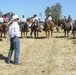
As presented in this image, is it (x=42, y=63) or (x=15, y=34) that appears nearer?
(x=15, y=34)

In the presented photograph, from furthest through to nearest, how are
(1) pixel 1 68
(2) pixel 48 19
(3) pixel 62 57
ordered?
1. (2) pixel 48 19
2. (3) pixel 62 57
3. (1) pixel 1 68

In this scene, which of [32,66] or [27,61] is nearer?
[32,66]

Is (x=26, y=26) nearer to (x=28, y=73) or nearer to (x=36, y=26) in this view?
(x=36, y=26)

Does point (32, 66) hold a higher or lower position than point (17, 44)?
lower

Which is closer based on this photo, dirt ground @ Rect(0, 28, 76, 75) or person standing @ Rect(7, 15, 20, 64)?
dirt ground @ Rect(0, 28, 76, 75)

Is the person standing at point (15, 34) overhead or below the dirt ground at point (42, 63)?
overhead

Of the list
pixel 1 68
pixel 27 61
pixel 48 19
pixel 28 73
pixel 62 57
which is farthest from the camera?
pixel 48 19

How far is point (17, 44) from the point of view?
1527cm

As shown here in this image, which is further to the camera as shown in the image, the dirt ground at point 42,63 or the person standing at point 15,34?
the person standing at point 15,34

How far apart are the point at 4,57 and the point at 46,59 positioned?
7.52ft

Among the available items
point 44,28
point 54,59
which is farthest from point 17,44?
point 44,28

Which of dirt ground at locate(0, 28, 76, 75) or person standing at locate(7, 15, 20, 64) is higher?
person standing at locate(7, 15, 20, 64)

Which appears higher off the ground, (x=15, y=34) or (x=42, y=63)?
(x=15, y=34)

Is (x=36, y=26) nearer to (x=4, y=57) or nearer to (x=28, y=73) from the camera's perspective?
(x=4, y=57)
